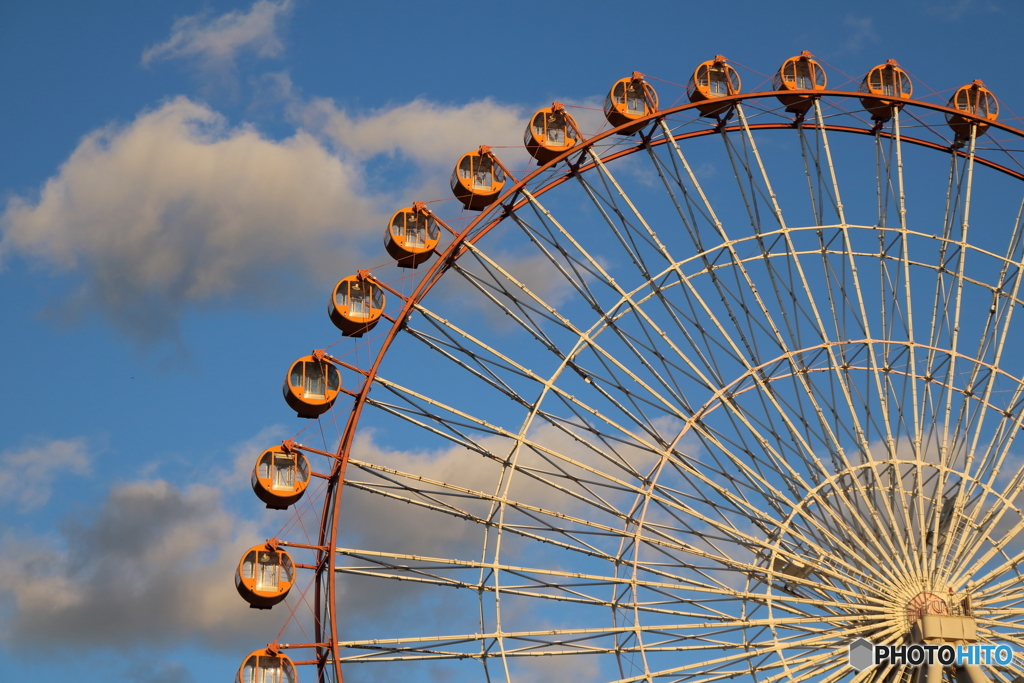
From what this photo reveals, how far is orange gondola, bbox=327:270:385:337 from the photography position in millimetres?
35375

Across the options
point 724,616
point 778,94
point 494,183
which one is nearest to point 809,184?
point 778,94

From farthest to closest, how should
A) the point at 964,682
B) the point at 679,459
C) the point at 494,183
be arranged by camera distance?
1. the point at 494,183
2. the point at 679,459
3. the point at 964,682

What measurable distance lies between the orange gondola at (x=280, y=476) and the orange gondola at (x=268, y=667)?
3.47 metres

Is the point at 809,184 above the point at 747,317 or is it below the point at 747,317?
above

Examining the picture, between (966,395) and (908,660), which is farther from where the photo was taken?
(966,395)

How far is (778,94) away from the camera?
37.8 metres

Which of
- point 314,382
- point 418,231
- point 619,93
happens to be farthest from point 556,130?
point 314,382

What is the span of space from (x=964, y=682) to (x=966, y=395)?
7.01m

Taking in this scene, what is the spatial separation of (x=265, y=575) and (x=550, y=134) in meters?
12.9

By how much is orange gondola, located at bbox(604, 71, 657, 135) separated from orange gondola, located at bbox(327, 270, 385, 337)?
7414 mm

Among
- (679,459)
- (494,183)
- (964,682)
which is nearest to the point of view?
(964,682)

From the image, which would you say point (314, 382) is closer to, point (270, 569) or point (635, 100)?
point (270, 569)

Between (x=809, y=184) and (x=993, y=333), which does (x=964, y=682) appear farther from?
(x=809, y=184)

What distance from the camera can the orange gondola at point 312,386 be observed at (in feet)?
113
